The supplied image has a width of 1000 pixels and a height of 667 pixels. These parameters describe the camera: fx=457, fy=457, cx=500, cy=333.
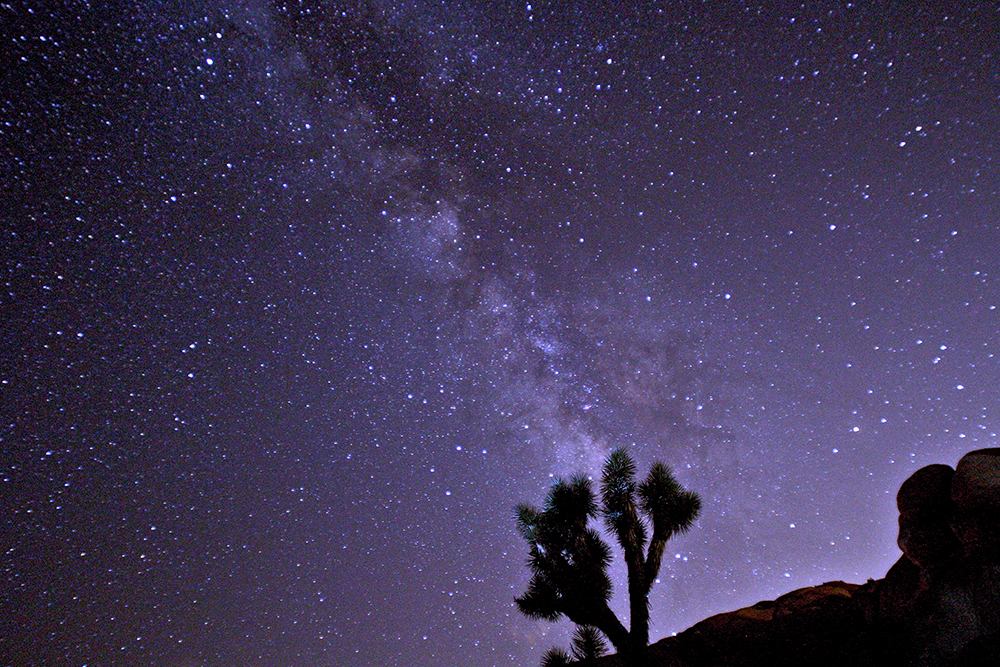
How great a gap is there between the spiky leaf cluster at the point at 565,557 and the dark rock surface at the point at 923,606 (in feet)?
5.25

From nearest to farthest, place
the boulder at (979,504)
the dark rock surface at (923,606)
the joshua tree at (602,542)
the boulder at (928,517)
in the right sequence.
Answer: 1. the dark rock surface at (923,606)
2. the boulder at (979,504)
3. the boulder at (928,517)
4. the joshua tree at (602,542)

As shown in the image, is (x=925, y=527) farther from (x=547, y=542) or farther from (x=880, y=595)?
(x=547, y=542)

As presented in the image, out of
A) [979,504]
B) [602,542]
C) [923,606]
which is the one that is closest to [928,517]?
[979,504]

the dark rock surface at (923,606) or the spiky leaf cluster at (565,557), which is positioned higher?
the spiky leaf cluster at (565,557)

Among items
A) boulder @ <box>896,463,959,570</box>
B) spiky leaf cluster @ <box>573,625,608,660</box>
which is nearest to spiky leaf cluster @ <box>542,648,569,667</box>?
spiky leaf cluster @ <box>573,625,608,660</box>

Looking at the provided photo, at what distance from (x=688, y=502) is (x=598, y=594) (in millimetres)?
2859

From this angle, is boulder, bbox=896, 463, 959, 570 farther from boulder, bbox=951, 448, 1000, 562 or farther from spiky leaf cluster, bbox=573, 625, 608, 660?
spiky leaf cluster, bbox=573, 625, 608, 660

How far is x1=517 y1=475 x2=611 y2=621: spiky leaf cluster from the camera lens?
31.0ft

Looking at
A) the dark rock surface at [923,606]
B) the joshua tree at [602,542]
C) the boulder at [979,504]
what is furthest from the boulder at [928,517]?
the joshua tree at [602,542]

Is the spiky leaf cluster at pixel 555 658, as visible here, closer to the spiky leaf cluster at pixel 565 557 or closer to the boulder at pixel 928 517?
the spiky leaf cluster at pixel 565 557

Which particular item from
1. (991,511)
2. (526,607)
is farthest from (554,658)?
(991,511)

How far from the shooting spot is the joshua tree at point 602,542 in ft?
30.6

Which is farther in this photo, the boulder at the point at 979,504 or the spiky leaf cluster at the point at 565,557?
the spiky leaf cluster at the point at 565,557

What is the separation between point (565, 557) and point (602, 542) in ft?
2.98
